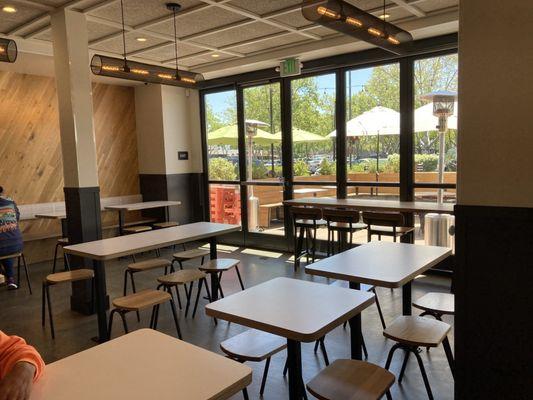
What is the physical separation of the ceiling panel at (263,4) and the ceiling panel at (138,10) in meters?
0.43

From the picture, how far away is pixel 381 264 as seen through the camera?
2811mm

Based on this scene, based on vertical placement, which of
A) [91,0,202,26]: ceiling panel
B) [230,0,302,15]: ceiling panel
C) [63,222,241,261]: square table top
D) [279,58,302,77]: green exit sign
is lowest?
[63,222,241,261]: square table top

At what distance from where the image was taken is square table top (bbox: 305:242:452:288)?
2514 mm

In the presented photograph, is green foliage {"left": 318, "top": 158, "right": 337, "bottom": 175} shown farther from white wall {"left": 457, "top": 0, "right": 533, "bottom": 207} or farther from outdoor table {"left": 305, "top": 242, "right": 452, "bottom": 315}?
white wall {"left": 457, "top": 0, "right": 533, "bottom": 207}

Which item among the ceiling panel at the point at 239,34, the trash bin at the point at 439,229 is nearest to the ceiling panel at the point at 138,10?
the ceiling panel at the point at 239,34

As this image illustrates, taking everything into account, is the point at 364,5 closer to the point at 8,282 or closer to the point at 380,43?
the point at 380,43

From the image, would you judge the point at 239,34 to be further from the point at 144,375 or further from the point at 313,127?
the point at 144,375

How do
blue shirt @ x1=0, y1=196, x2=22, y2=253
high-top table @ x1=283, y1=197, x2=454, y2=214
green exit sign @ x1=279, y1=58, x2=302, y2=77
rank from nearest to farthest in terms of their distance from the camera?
1. high-top table @ x1=283, y1=197, x2=454, y2=214
2. blue shirt @ x1=0, y1=196, x2=22, y2=253
3. green exit sign @ x1=279, y1=58, x2=302, y2=77

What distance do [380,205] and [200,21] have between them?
2975mm

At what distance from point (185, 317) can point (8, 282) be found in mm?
2731

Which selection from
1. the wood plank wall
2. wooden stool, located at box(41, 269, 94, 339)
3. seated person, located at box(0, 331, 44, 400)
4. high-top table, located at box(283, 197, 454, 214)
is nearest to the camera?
seated person, located at box(0, 331, 44, 400)

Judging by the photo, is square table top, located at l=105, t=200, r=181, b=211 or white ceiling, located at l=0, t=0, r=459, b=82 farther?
square table top, located at l=105, t=200, r=181, b=211

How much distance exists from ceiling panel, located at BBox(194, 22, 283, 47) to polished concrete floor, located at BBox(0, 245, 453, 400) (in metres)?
3.05

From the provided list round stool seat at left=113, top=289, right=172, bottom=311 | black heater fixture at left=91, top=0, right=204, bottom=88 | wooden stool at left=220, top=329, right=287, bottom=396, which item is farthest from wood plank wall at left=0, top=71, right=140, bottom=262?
wooden stool at left=220, top=329, right=287, bottom=396
